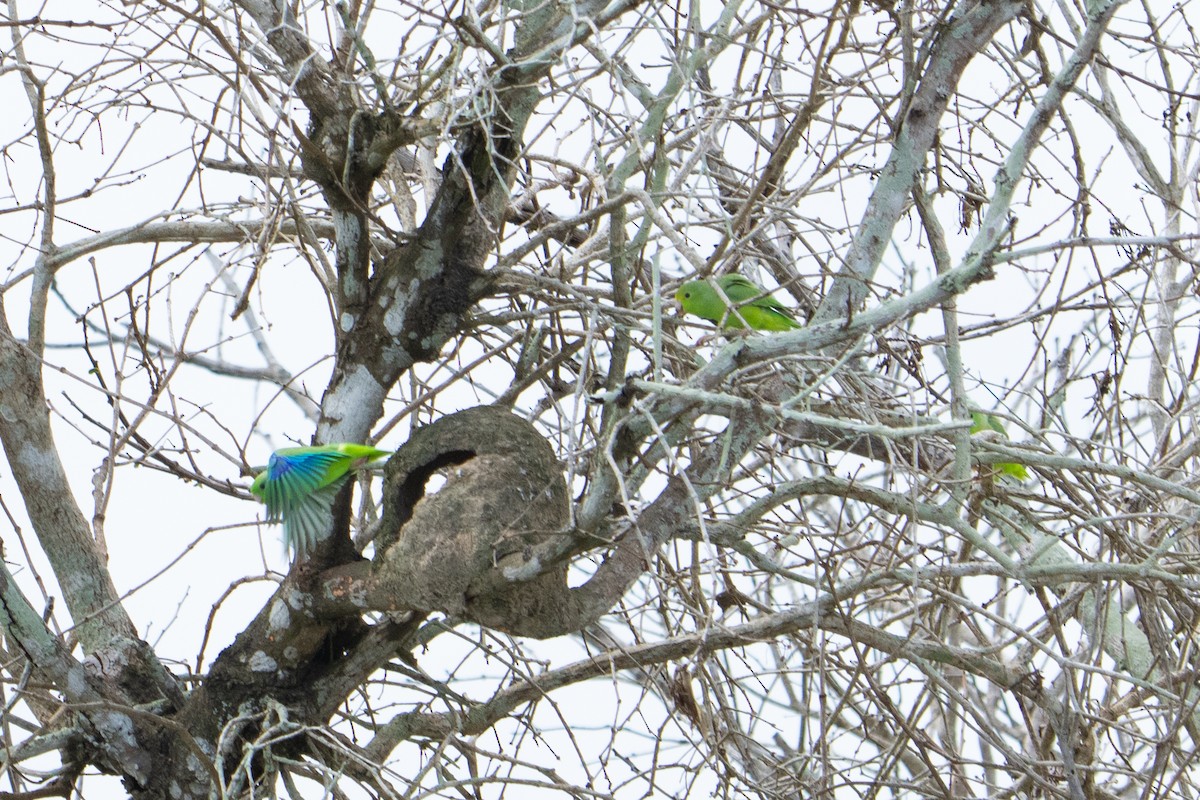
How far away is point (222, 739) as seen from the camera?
307cm

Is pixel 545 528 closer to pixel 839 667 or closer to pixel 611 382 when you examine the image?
pixel 611 382

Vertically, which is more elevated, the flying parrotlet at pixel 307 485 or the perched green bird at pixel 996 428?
the perched green bird at pixel 996 428

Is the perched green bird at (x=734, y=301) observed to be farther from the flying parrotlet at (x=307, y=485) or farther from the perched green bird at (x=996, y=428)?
the flying parrotlet at (x=307, y=485)

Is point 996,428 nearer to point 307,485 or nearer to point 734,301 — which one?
point 734,301

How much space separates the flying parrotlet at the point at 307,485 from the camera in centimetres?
347

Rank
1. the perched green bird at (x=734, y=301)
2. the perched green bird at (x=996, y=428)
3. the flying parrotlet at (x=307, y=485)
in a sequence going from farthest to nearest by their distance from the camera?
the perched green bird at (x=734, y=301) → the perched green bird at (x=996, y=428) → the flying parrotlet at (x=307, y=485)

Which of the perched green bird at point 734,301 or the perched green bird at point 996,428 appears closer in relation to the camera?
the perched green bird at point 996,428

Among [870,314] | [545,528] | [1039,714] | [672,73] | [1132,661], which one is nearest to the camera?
[870,314]

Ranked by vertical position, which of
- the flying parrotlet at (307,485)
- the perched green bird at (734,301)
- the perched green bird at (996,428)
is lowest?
the flying parrotlet at (307,485)

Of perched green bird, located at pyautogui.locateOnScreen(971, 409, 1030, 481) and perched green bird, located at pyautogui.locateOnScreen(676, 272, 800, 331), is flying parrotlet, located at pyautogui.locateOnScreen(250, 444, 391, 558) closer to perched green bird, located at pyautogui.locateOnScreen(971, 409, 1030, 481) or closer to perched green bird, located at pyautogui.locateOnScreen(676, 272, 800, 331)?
perched green bird, located at pyautogui.locateOnScreen(676, 272, 800, 331)

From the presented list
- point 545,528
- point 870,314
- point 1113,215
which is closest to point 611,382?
point 545,528

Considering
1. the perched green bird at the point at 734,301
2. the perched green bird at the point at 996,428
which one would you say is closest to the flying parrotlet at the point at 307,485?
the perched green bird at the point at 734,301

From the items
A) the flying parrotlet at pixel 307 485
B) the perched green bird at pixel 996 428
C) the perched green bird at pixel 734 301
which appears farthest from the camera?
the perched green bird at pixel 734 301

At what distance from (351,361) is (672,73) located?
1351 mm
